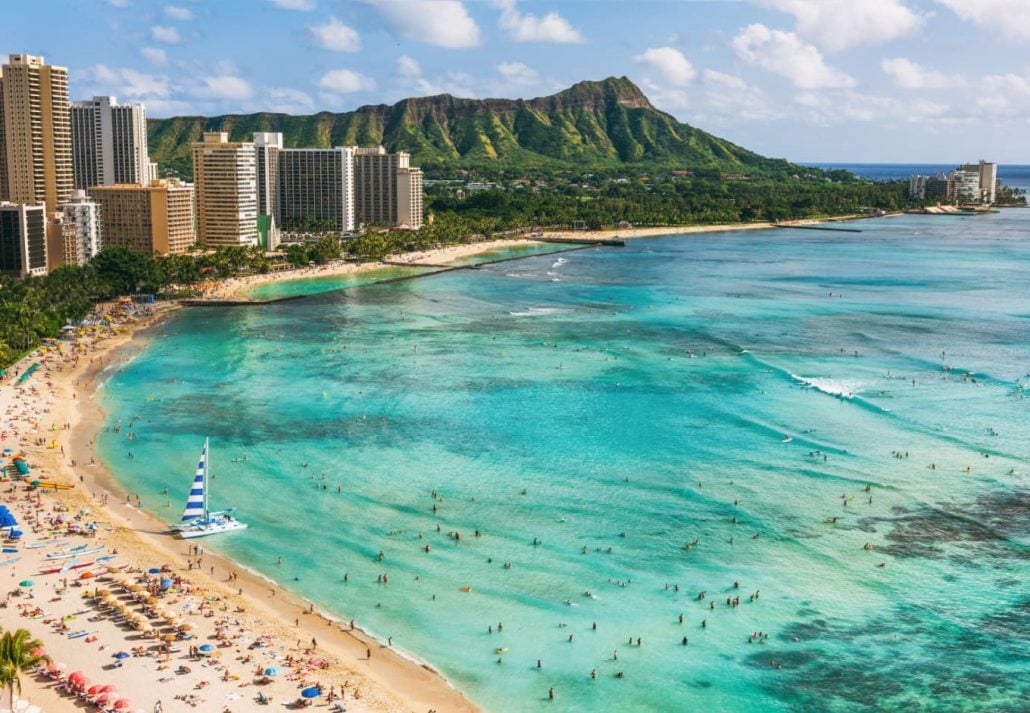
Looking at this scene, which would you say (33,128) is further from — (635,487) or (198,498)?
(635,487)

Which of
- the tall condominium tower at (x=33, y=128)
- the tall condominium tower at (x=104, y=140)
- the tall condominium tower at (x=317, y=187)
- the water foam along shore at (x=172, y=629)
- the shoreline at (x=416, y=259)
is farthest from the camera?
the tall condominium tower at (x=317, y=187)

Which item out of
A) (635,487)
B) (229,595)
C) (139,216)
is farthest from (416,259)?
(229,595)

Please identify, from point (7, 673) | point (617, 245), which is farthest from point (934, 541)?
point (617, 245)

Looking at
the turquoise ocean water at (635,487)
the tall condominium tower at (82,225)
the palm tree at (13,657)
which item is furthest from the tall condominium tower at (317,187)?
the palm tree at (13,657)

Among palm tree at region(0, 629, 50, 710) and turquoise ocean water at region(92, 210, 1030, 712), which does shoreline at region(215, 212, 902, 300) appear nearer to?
turquoise ocean water at region(92, 210, 1030, 712)

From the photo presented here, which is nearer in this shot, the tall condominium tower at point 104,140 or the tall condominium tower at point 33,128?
the tall condominium tower at point 33,128

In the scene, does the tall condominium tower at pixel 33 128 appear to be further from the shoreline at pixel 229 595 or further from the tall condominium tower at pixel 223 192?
the shoreline at pixel 229 595

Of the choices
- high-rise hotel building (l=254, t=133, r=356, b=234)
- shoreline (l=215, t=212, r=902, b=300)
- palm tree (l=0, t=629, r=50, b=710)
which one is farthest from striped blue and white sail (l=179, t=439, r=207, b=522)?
high-rise hotel building (l=254, t=133, r=356, b=234)
